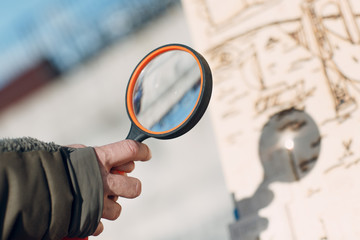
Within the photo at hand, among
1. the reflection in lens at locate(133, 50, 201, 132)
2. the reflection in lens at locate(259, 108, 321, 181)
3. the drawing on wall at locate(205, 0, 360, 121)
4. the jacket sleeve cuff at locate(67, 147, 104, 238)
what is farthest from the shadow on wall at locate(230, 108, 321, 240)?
the jacket sleeve cuff at locate(67, 147, 104, 238)

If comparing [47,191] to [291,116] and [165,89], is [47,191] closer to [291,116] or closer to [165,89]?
[165,89]

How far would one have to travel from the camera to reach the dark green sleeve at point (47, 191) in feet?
2.47

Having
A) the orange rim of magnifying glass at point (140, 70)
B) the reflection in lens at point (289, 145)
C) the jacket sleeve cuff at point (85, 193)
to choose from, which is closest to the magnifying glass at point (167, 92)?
the orange rim of magnifying glass at point (140, 70)

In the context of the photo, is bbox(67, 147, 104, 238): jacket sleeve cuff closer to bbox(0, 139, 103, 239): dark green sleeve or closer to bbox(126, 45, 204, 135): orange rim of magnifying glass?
bbox(0, 139, 103, 239): dark green sleeve

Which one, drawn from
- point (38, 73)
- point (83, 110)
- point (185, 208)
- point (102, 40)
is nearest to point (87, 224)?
point (185, 208)

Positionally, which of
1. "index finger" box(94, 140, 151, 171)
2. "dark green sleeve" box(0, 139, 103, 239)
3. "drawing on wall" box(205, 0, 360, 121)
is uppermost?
"drawing on wall" box(205, 0, 360, 121)

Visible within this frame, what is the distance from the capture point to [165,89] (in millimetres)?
1093

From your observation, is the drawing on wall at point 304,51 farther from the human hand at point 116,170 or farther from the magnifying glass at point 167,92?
the human hand at point 116,170

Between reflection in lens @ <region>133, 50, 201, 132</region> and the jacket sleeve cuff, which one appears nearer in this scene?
the jacket sleeve cuff

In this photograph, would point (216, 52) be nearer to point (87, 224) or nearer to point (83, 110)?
point (87, 224)

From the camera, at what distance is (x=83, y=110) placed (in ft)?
13.1

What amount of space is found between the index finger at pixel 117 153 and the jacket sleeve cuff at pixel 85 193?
1.2 inches

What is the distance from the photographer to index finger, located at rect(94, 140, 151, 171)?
3.00ft

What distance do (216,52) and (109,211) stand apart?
1144 millimetres
